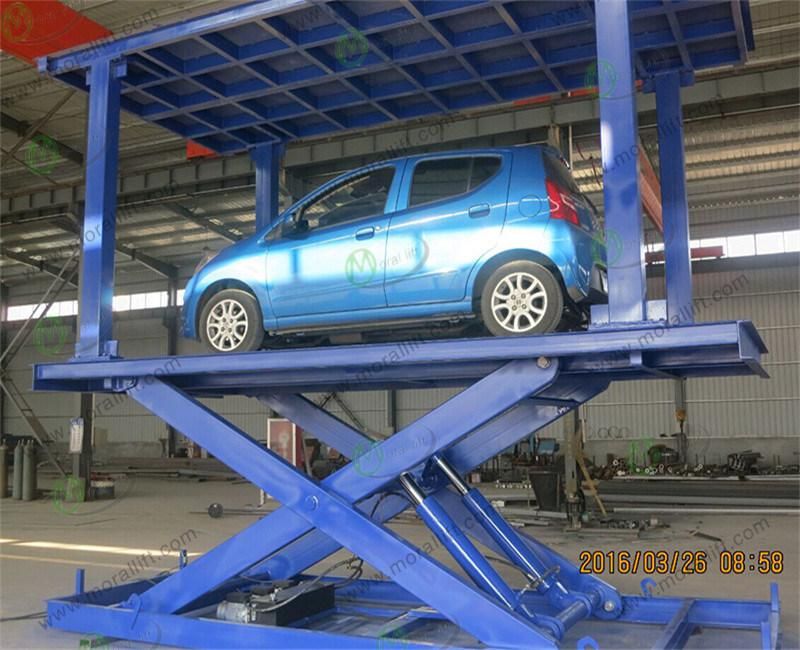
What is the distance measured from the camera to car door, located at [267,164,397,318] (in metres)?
5.04

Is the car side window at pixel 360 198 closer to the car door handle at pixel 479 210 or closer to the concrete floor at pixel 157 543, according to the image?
the car door handle at pixel 479 210

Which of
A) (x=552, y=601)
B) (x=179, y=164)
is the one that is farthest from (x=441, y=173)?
(x=179, y=164)

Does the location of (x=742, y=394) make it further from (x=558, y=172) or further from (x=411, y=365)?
(x=411, y=365)

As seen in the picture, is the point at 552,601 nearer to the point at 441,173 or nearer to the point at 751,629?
the point at 751,629

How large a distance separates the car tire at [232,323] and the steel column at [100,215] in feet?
2.24

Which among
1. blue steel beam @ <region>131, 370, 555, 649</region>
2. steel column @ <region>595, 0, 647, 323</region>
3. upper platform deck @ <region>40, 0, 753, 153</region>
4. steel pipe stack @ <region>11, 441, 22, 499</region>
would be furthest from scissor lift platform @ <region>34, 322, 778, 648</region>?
steel pipe stack @ <region>11, 441, 22, 499</region>

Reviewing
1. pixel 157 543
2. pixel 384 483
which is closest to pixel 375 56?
pixel 384 483

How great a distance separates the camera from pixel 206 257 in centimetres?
605

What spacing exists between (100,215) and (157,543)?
5.95 m

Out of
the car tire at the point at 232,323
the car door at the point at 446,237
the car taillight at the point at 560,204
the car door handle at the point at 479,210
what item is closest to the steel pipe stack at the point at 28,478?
the car tire at the point at 232,323

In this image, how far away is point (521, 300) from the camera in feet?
15.0

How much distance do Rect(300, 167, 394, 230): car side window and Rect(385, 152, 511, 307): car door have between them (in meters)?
0.35

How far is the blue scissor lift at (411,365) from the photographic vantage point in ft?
13.6

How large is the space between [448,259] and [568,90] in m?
2.16
